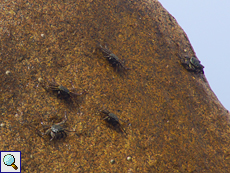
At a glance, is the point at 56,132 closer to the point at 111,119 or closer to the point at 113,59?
the point at 111,119

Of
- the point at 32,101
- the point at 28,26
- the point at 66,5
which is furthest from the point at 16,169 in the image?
the point at 66,5

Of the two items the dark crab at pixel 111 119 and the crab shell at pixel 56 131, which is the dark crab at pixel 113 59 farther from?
the crab shell at pixel 56 131

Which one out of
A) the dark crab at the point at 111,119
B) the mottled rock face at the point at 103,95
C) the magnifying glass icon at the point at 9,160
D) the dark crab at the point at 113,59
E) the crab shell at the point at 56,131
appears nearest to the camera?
the magnifying glass icon at the point at 9,160

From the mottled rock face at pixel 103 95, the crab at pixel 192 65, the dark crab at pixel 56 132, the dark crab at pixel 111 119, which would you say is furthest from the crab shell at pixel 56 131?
the crab at pixel 192 65

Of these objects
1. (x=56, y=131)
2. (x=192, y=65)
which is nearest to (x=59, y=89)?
(x=56, y=131)

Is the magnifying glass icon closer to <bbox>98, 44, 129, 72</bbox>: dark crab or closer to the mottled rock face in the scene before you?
the mottled rock face

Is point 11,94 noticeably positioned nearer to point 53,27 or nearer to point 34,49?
point 34,49
